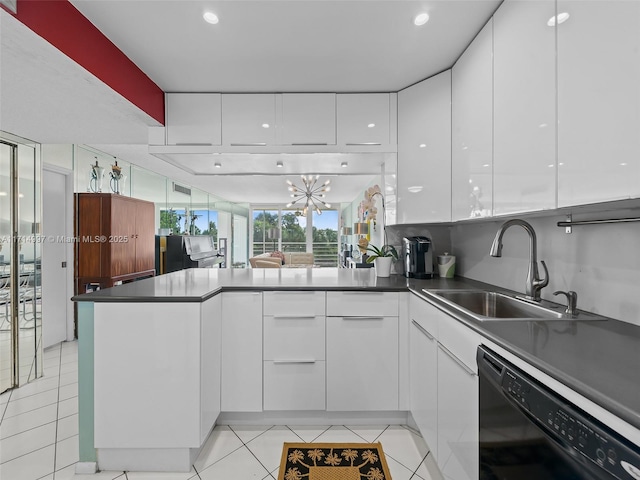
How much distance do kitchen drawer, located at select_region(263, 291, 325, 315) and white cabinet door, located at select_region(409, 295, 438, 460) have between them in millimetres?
588

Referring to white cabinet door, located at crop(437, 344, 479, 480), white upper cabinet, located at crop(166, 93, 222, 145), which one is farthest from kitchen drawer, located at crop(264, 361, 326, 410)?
white upper cabinet, located at crop(166, 93, 222, 145)

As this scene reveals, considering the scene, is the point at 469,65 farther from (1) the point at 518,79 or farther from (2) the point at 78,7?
(2) the point at 78,7

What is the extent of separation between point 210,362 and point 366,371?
0.96 metres

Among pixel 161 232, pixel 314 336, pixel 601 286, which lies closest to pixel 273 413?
pixel 314 336

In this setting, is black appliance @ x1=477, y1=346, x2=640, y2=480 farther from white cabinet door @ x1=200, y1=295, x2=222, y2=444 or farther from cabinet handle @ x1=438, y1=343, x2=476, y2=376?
white cabinet door @ x1=200, y1=295, x2=222, y2=444

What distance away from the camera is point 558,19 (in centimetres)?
113

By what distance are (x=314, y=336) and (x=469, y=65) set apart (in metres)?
1.91

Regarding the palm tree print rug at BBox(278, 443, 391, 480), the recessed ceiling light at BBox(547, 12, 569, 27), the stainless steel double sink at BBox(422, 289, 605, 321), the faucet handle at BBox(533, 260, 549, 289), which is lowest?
the palm tree print rug at BBox(278, 443, 391, 480)

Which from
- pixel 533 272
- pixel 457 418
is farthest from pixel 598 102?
pixel 457 418

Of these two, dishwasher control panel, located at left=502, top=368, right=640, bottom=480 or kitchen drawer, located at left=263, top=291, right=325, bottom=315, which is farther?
kitchen drawer, located at left=263, top=291, right=325, bottom=315

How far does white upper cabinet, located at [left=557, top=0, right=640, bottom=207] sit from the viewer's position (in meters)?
0.86

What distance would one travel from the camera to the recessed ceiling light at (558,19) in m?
1.10

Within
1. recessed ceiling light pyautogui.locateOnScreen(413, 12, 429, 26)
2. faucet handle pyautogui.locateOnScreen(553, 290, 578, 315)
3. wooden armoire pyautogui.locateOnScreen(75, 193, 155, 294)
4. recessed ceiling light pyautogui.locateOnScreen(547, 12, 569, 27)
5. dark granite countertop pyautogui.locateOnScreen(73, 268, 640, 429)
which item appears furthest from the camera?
wooden armoire pyautogui.locateOnScreen(75, 193, 155, 294)

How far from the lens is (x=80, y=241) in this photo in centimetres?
376
